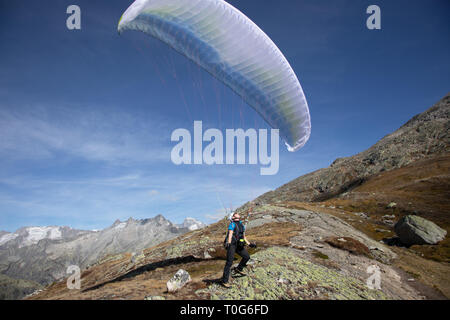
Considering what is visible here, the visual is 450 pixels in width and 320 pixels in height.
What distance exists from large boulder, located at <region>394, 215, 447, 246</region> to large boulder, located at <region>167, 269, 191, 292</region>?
25985mm

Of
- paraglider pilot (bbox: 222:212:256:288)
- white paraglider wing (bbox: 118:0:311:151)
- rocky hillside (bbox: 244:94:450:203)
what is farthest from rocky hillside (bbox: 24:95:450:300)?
rocky hillside (bbox: 244:94:450:203)

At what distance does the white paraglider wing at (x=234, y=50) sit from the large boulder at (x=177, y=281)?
927cm

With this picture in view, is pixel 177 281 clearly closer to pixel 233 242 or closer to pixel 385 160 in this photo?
pixel 233 242

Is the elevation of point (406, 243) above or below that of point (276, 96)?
below

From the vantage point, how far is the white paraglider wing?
40.0 feet

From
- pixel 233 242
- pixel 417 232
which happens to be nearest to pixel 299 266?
pixel 233 242

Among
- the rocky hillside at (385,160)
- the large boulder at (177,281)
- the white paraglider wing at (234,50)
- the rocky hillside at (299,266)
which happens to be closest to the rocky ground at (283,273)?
the rocky hillside at (299,266)

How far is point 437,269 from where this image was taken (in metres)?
18.4

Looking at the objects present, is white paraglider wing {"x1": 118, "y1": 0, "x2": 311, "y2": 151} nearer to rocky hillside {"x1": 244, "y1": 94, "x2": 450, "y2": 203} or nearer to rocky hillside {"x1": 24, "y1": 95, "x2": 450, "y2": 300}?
rocky hillside {"x1": 24, "y1": 95, "x2": 450, "y2": 300}

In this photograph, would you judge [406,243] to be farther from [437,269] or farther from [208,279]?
[208,279]
